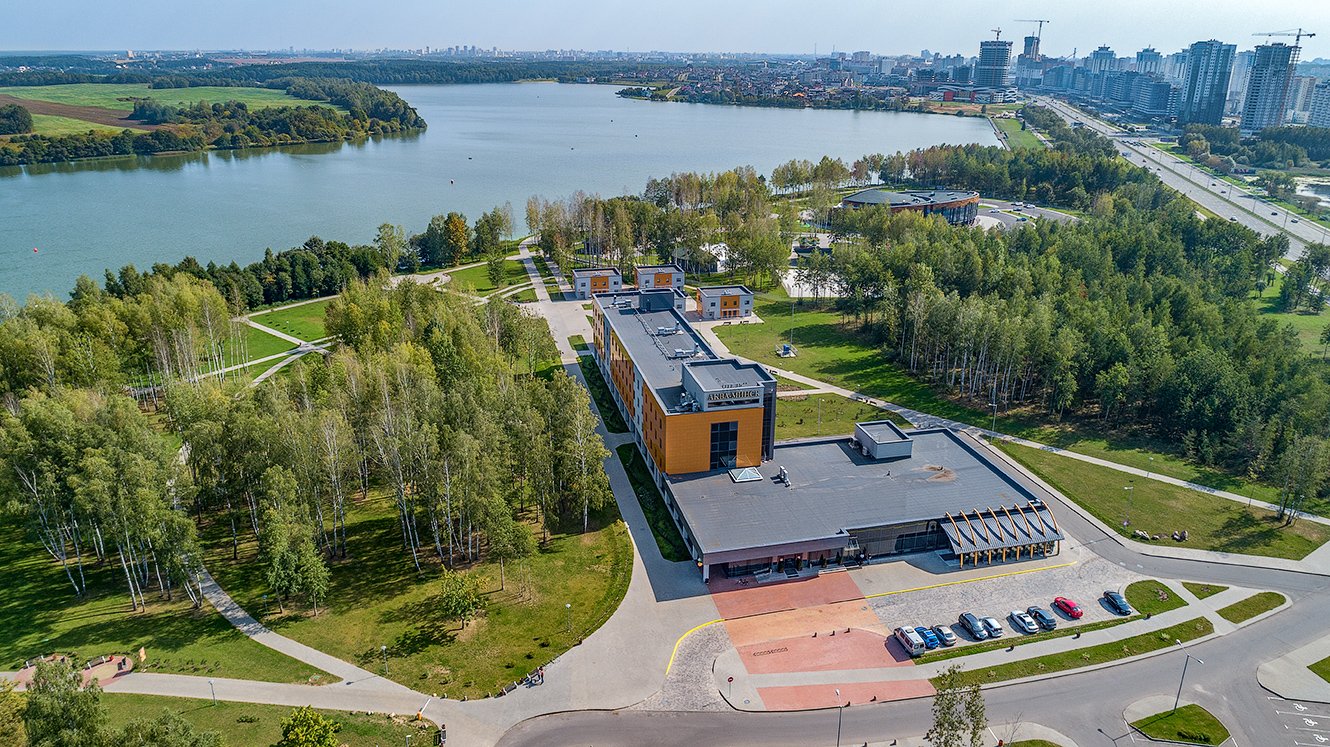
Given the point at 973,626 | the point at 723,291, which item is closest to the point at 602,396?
the point at 723,291

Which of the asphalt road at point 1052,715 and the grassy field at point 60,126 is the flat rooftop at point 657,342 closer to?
the asphalt road at point 1052,715

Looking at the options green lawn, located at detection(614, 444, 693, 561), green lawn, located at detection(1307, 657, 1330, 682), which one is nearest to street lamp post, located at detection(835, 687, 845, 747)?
green lawn, located at detection(614, 444, 693, 561)

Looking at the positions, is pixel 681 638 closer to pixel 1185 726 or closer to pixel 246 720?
pixel 246 720

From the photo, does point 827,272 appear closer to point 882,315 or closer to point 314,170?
point 882,315

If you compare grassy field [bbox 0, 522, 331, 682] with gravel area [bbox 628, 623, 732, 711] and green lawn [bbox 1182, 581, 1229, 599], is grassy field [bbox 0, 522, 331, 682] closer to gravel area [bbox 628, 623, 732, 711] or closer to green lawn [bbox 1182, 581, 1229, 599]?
gravel area [bbox 628, 623, 732, 711]

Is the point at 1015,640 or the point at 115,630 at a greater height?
the point at 1015,640

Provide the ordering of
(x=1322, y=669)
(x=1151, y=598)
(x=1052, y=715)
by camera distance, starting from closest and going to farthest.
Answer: (x=1052, y=715) → (x=1322, y=669) → (x=1151, y=598)

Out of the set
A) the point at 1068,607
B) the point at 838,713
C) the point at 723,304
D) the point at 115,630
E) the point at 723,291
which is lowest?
the point at 115,630
